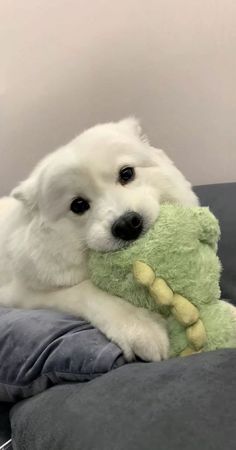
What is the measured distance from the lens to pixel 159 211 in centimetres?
141

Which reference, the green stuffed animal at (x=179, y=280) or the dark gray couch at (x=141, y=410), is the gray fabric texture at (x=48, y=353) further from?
the green stuffed animal at (x=179, y=280)

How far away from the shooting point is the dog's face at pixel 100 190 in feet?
4.52

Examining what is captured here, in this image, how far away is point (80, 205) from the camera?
4.83 ft

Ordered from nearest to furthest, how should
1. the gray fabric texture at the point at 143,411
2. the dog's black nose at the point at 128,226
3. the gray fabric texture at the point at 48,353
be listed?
1. the gray fabric texture at the point at 143,411
2. the gray fabric texture at the point at 48,353
3. the dog's black nose at the point at 128,226

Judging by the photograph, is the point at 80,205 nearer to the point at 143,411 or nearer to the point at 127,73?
the point at 143,411

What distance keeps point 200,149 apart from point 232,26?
1.83ft

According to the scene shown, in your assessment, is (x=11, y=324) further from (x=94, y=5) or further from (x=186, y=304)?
(x=94, y=5)

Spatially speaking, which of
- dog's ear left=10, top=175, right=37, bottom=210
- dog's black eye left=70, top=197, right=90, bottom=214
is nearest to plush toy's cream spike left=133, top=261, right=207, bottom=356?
dog's black eye left=70, top=197, right=90, bottom=214

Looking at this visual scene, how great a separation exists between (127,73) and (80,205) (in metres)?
1.30

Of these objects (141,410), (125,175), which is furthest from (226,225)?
(141,410)

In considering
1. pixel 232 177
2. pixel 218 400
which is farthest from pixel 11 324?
pixel 232 177

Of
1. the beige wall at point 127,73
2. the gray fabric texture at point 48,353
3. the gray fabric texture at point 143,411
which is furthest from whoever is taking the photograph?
the beige wall at point 127,73

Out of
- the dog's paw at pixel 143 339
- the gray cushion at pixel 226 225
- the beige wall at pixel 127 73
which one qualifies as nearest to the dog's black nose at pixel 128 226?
the dog's paw at pixel 143 339

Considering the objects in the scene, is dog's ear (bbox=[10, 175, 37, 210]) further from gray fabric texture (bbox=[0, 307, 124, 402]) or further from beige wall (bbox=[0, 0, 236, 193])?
beige wall (bbox=[0, 0, 236, 193])
